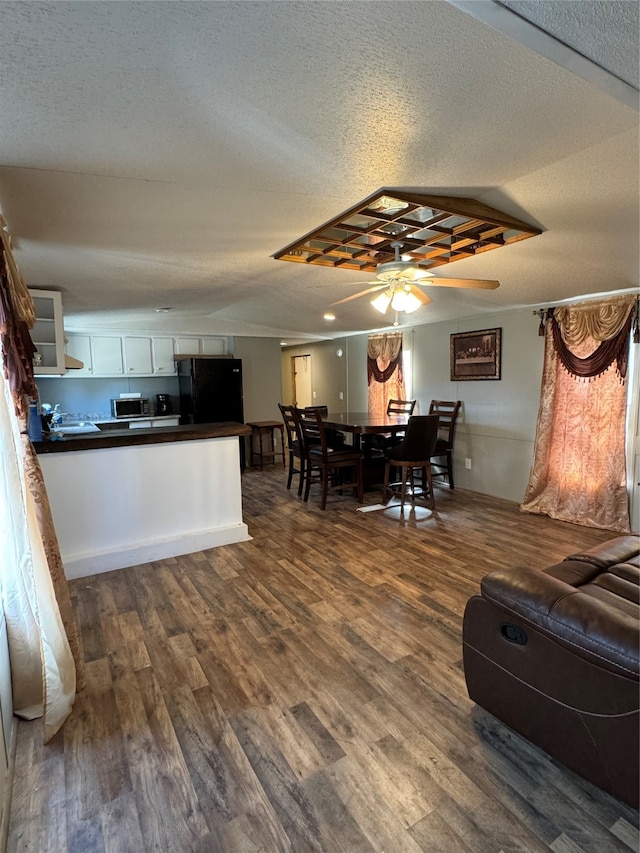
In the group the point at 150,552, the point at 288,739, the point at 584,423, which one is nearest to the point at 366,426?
the point at 584,423

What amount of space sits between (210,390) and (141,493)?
2969 mm

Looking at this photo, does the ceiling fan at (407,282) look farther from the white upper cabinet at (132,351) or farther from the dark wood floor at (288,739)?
the white upper cabinet at (132,351)

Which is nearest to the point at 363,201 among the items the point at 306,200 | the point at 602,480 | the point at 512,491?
the point at 306,200

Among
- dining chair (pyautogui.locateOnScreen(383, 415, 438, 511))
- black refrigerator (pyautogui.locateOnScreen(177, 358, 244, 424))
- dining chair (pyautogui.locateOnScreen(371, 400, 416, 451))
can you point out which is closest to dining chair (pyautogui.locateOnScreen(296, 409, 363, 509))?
dining chair (pyautogui.locateOnScreen(383, 415, 438, 511))

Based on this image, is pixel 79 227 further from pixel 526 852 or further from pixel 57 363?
pixel 526 852

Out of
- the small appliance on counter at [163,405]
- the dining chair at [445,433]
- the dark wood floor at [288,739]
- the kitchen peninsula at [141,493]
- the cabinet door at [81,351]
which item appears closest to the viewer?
the dark wood floor at [288,739]

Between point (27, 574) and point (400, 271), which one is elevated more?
point (400, 271)

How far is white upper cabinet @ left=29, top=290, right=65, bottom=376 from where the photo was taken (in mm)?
3568

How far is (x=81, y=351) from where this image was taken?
5.72 metres

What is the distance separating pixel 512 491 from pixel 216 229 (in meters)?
4.01

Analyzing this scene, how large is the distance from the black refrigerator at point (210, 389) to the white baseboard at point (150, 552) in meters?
2.66

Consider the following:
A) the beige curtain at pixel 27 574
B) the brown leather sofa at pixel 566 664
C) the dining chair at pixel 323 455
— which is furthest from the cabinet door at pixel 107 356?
the brown leather sofa at pixel 566 664

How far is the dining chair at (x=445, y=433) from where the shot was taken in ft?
17.1

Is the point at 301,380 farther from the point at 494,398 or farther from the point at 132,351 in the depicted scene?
the point at 494,398
